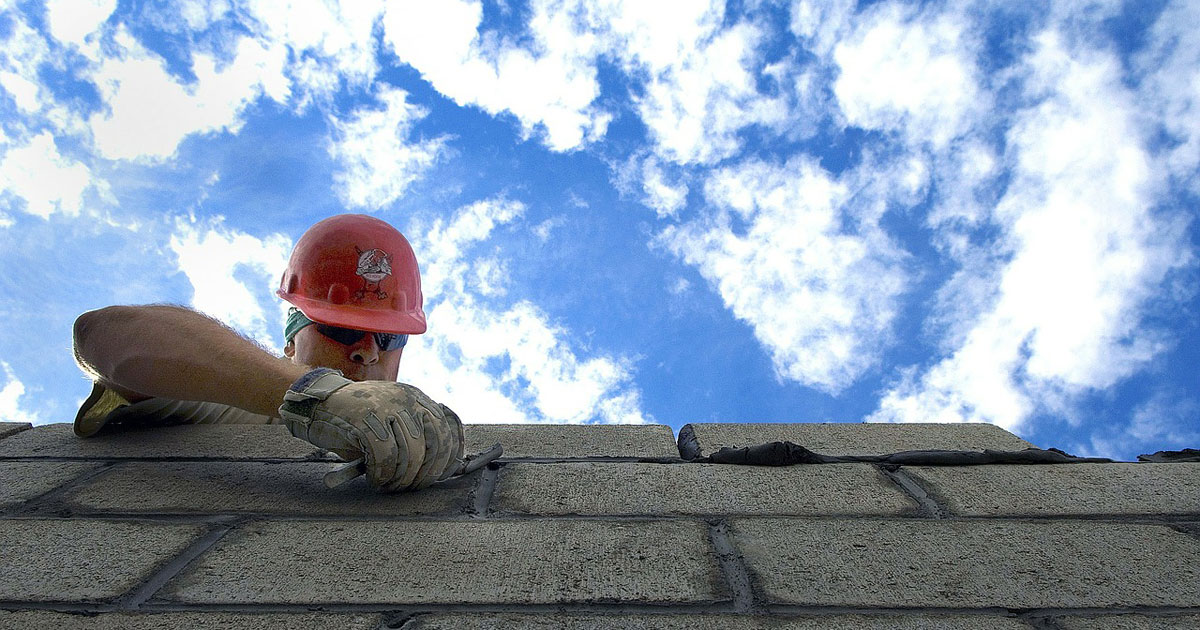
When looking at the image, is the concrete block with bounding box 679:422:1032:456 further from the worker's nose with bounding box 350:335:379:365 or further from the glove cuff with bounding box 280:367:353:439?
the worker's nose with bounding box 350:335:379:365

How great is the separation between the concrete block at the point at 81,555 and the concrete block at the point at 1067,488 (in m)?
1.40

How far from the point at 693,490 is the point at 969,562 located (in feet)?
1.68

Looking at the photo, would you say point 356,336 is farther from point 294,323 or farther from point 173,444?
point 173,444

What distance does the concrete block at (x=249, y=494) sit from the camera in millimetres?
1459

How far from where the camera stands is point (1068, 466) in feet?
5.71

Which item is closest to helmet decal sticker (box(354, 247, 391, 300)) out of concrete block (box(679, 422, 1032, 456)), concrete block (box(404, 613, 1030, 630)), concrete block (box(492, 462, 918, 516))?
concrete block (box(492, 462, 918, 516))

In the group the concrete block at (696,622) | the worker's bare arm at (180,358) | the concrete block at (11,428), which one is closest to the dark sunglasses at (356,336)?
the worker's bare arm at (180,358)

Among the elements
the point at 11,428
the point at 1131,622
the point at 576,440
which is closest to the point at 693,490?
the point at 576,440

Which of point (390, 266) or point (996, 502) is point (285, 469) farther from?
point (996, 502)

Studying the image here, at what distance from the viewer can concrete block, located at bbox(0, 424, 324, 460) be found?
1831 millimetres

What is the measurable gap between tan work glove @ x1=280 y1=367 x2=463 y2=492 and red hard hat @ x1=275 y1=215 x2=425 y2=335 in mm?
928

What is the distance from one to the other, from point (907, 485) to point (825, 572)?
0.51 metres


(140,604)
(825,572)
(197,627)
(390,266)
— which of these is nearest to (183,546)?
(140,604)

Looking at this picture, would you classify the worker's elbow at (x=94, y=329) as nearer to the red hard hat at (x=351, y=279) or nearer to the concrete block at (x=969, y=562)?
the red hard hat at (x=351, y=279)
